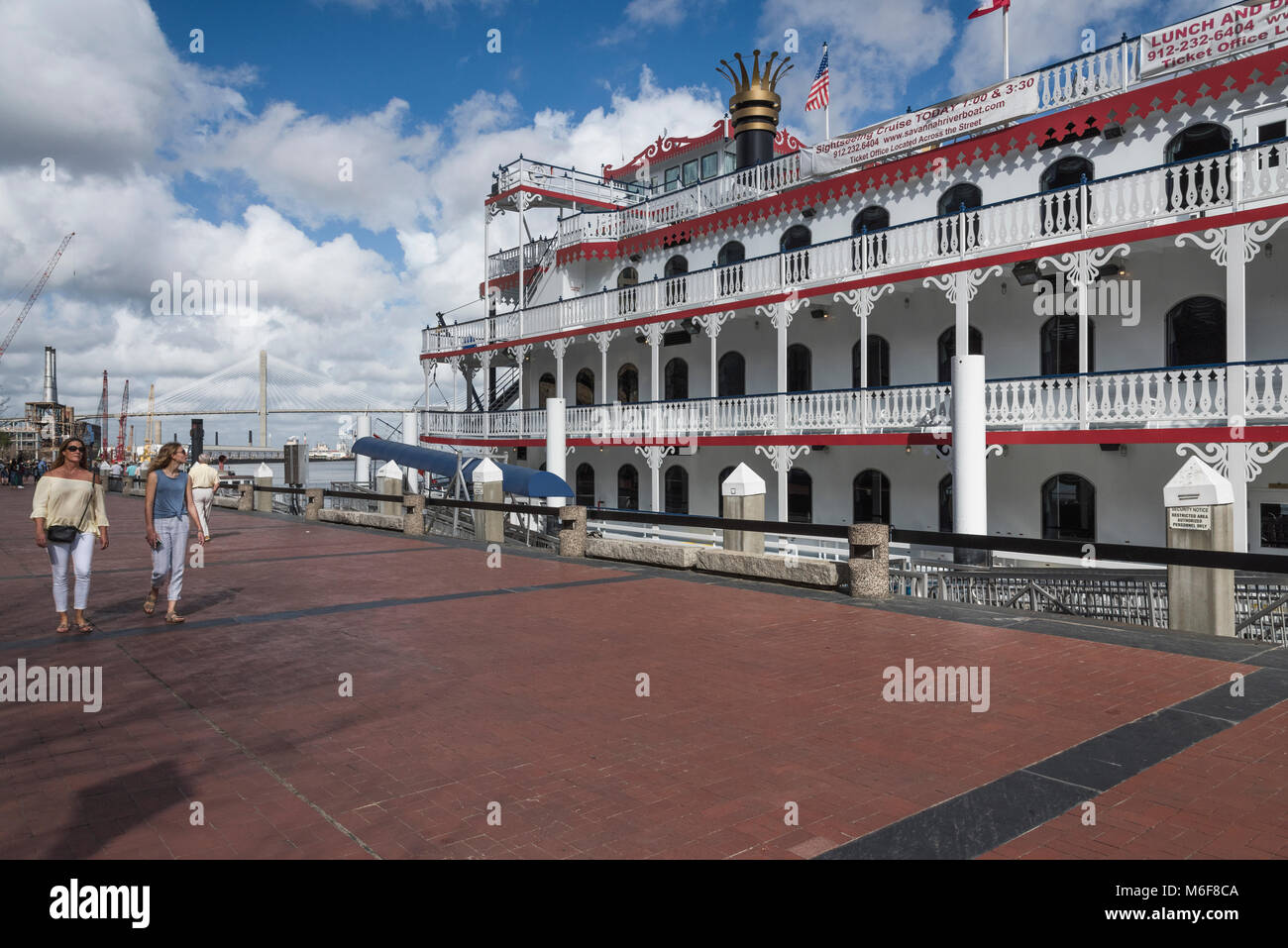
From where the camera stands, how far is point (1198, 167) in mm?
14992

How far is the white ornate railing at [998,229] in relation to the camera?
13680 mm

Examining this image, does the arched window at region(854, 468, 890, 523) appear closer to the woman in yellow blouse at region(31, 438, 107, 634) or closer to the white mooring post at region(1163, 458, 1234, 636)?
the white mooring post at region(1163, 458, 1234, 636)

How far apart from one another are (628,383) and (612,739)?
22.9 m

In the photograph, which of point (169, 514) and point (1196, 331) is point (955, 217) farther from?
point (169, 514)

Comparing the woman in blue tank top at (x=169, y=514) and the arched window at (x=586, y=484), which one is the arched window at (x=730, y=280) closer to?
the arched window at (x=586, y=484)

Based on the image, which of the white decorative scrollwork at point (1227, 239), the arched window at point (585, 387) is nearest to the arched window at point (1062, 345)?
the white decorative scrollwork at point (1227, 239)

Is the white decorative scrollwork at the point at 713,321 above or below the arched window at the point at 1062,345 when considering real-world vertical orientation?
above

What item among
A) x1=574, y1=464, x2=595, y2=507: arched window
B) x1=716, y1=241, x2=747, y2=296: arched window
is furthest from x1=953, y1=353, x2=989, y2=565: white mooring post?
x1=574, y1=464, x2=595, y2=507: arched window

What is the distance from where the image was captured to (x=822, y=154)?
69.5ft

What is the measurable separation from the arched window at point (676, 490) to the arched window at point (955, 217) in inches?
388

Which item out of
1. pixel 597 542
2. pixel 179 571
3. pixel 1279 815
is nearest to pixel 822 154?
pixel 597 542

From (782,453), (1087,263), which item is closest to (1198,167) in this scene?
(1087,263)

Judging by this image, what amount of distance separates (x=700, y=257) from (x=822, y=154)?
4.96 metres
